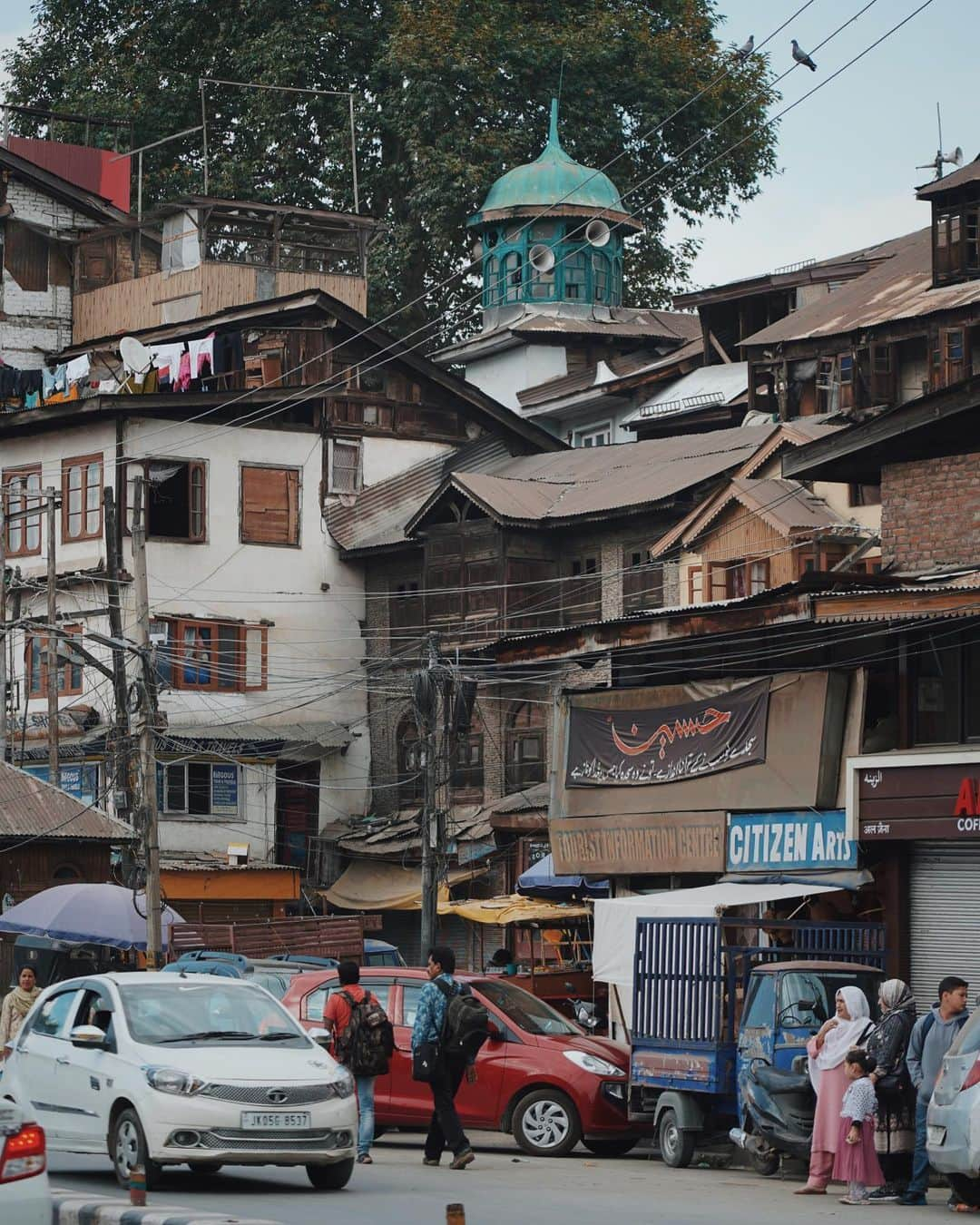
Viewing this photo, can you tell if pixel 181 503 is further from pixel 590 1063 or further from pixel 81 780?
pixel 590 1063

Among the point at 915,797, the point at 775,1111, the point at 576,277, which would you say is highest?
the point at 576,277

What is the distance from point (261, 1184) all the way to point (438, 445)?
1559 inches

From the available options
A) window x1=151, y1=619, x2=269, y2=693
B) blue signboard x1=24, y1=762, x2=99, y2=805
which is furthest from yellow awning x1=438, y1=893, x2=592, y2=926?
window x1=151, y1=619, x2=269, y2=693

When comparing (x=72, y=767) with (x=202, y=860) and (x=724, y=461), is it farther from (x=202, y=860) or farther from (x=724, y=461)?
(x=724, y=461)

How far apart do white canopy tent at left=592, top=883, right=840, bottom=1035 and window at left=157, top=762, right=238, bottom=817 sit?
86.0 ft

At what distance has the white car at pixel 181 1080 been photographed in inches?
608

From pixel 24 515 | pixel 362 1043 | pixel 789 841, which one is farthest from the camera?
pixel 24 515

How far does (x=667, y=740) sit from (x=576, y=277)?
130 feet

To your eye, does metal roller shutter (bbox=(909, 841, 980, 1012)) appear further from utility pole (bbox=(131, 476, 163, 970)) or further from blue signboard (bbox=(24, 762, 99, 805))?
blue signboard (bbox=(24, 762, 99, 805))

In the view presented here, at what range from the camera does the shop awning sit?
4788 cm

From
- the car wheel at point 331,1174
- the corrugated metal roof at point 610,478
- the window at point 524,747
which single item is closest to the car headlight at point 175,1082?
the car wheel at point 331,1174

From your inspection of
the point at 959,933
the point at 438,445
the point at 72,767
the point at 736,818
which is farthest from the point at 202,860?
the point at 959,933

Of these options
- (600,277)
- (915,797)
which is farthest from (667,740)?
(600,277)

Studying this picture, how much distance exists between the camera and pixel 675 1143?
19.8 meters
